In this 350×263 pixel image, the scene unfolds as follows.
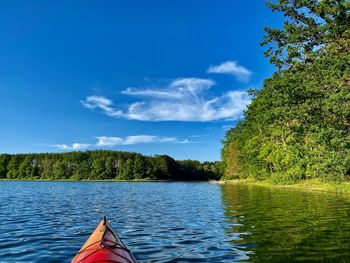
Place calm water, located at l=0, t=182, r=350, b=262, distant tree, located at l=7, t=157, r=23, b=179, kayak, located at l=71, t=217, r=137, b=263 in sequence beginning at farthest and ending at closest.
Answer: distant tree, located at l=7, t=157, r=23, b=179, calm water, located at l=0, t=182, r=350, b=262, kayak, located at l=71, t=217, r=137, b=263

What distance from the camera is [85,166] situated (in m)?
178

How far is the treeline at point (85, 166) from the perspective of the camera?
17412 centimetres

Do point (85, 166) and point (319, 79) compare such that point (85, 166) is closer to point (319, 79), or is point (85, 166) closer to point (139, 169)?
point (139, 169)

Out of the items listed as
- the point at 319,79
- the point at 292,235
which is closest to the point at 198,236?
the point at 292,235

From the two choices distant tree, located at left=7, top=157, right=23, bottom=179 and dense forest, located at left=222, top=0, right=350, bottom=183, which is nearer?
dense forest, located at left=222, top=0, right=350, bottom=183

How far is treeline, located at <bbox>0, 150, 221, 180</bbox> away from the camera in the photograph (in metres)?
174

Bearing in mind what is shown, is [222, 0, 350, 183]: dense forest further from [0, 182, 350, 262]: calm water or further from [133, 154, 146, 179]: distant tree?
[133, 154, 146, 179]: distant tree

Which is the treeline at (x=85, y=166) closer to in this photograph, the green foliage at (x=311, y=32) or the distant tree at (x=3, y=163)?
the distant tree at (x=3, y=163)

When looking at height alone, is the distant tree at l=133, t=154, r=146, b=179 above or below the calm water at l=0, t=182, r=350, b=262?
above

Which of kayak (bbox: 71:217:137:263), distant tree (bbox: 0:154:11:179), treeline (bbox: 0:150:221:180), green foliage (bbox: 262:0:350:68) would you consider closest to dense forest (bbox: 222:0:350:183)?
green foliage (bbox: 262:0:350:68)

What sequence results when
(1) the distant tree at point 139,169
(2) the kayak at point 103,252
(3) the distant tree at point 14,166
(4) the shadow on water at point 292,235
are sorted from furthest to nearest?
(3) the distant tree at point 14,166, (1) the distant tree at point 139,169, (4) the shadow on water at point 292,235, (2) the kayak at point 103,252

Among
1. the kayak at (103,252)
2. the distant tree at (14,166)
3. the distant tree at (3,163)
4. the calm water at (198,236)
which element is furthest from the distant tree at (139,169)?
the kayak at (103,252)

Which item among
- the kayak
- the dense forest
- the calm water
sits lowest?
the calm water

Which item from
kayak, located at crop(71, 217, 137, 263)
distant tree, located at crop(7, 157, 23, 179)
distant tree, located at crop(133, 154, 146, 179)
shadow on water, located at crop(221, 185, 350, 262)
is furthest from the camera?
distant tree, located at crop(7, 157, 23, 179)
